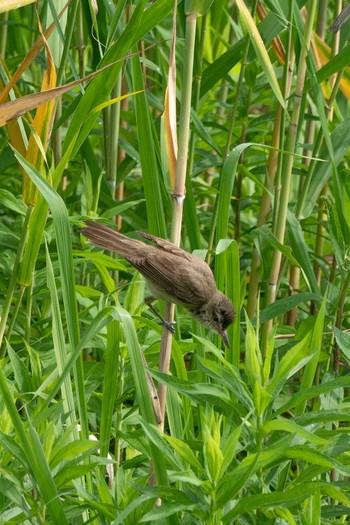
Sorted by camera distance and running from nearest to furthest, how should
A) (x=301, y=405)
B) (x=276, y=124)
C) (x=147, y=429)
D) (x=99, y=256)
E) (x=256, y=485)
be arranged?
(x=147, y=429) → (x=256, y=485) → (x=301, y=405) → (x=99, y=256) → (x=276, y=124)

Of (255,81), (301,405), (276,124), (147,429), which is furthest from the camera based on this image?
(255,81)

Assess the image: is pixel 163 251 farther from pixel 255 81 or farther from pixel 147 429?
pixel 255 81

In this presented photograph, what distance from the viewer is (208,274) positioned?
311cm

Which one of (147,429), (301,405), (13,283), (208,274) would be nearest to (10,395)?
(147,429)

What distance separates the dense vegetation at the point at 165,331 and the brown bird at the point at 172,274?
0.05 m

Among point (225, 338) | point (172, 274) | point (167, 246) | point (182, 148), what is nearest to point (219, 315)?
point (225, 338)

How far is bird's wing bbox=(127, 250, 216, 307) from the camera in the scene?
2.93 m

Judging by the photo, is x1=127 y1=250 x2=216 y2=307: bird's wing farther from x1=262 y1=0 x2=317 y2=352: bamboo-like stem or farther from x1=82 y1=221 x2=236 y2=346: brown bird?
x1=262 y1=0 x2=317 y2=352: bamboo-like stem

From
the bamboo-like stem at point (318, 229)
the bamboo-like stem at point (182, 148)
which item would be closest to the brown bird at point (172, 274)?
the bamboo-like stem at point (182, 148)

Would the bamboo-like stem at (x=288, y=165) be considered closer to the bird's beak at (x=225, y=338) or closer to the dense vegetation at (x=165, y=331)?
the dense vegetation at (x=165, y=331)

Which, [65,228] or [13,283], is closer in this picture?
[65,228]

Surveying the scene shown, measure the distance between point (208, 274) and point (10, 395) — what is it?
3.39 ft

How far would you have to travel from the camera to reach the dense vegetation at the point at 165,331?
2.19 meters

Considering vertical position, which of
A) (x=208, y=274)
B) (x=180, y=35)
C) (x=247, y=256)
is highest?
(x=180, y=35)
